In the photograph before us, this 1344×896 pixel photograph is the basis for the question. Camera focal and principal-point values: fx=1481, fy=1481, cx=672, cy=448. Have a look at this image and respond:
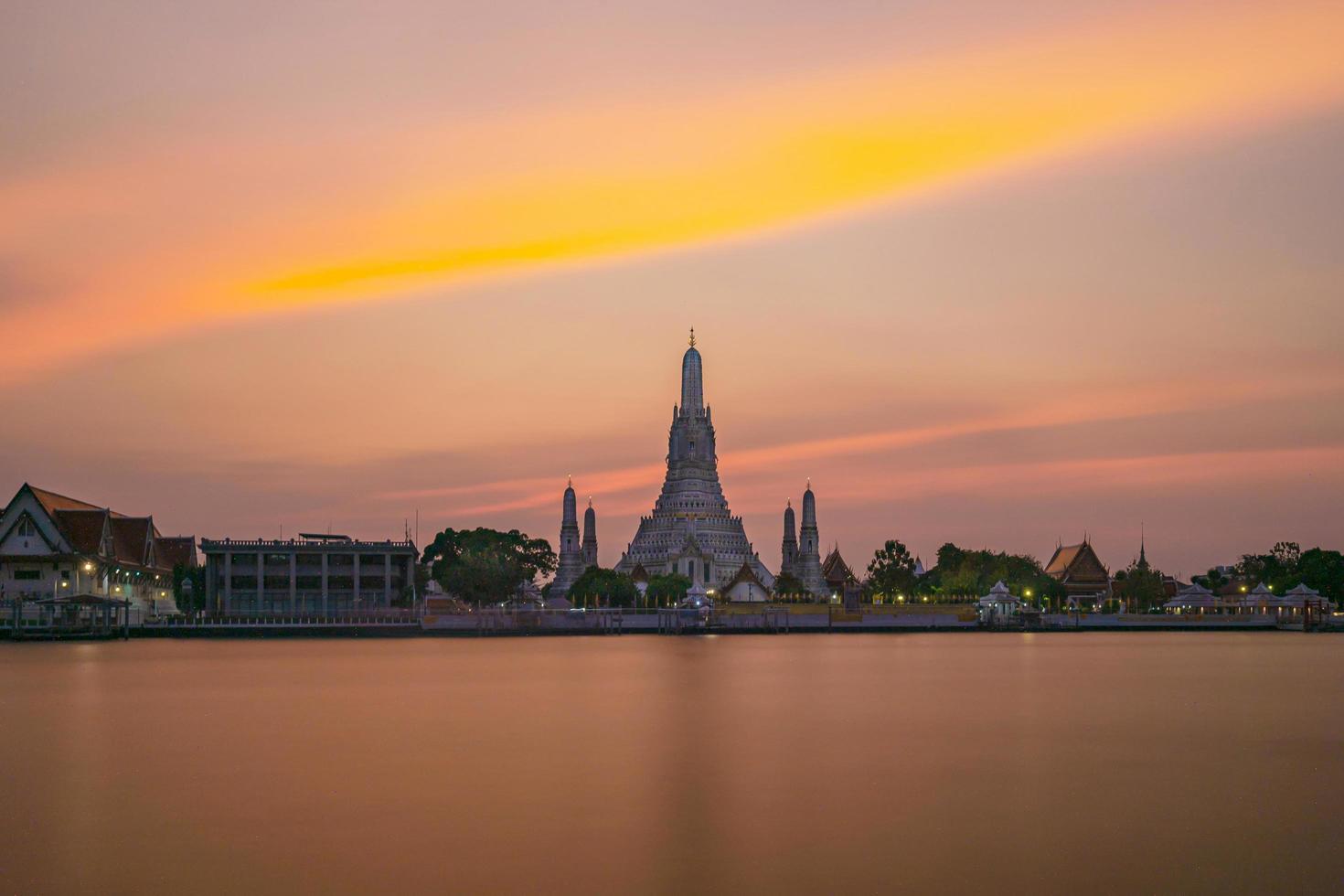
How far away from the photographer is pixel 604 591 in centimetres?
13662

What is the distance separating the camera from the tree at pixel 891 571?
166625 mm

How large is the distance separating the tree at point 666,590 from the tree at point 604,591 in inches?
61.6

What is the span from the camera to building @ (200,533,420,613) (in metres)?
122

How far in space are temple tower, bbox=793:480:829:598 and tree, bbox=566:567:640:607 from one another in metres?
32.0

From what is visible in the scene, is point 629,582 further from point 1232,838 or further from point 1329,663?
point 1232,838

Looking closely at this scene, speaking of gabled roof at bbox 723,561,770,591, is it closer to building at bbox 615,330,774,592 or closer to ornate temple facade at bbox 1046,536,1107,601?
building at bbox 615,330,774,592

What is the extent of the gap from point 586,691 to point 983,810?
3081cm

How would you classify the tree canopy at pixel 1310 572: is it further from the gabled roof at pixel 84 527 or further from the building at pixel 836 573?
the gabled roof at pixel 84 527

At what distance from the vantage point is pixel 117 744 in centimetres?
4009

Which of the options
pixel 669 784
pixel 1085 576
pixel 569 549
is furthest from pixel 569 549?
pixel 669 784

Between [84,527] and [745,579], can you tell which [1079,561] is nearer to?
[745,579]

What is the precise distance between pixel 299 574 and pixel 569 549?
4812 cm

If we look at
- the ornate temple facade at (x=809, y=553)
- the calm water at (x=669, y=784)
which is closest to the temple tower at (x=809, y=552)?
the ornate temple facade at (x=809, y=553)

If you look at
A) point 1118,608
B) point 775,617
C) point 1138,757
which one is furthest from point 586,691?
point 1118,608
